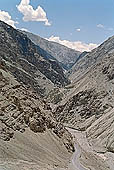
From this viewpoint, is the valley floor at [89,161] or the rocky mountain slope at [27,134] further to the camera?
the valley floor at [89,161]

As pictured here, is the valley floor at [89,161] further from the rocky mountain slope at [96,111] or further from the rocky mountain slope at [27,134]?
the rocky mountain slope at [96,111]

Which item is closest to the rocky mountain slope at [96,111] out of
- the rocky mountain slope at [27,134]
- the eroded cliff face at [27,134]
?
the eroded cliff face at [27,134]

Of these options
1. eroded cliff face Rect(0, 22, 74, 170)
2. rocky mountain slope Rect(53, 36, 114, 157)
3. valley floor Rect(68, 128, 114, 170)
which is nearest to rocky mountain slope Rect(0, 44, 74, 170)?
eroded cliff face Rect(0, 22, 74, 170)

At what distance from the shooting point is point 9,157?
190 feet

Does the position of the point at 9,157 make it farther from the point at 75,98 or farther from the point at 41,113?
the point at 75,98

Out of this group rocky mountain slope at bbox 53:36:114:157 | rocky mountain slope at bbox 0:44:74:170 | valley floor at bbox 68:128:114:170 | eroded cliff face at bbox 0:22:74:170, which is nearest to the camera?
rocky mountain slope at bbox 0:44:74:170

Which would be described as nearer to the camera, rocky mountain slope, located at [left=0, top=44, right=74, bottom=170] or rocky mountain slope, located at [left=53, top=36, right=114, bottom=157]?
rocky mountain slope, located at [left=0, top=44, right=74, bottom=170]

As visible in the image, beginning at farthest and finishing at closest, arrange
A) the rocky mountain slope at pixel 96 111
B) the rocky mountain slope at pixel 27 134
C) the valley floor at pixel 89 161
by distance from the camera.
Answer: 1. the rocky mountain slope at pixel 96 111
2. the valley floor at pixel 89 161
3. the rocky mountain slope at pixel 27 134

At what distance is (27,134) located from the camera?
7569 cm

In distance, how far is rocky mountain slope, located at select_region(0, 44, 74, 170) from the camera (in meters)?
63.6

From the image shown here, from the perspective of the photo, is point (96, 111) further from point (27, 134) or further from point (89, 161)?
point (27, 134)

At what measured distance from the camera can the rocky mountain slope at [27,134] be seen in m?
63.6

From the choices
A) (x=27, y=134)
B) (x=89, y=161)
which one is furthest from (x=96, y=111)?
(x=27, y=134)

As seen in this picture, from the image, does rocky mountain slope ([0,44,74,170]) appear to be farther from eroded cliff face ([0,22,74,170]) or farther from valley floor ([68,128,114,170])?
valley floor ([68,128,114,170])
